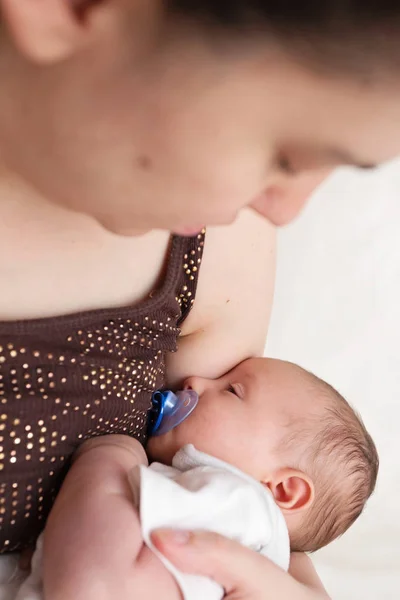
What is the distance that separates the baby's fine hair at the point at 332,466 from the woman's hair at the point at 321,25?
0.56 meters

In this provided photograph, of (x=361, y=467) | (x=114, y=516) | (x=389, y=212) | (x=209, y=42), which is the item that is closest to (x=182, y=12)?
(x=209, y=42)

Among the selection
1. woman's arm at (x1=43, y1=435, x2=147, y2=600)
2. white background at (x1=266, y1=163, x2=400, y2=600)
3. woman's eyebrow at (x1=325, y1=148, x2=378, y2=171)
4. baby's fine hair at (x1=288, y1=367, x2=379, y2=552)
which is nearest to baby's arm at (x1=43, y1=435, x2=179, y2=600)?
woman's arm at (x1=43, y1=435, x2=147, y2=600)

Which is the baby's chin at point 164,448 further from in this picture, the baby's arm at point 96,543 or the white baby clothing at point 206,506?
the baby's arm at point 96,543

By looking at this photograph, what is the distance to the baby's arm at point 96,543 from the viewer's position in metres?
0.62

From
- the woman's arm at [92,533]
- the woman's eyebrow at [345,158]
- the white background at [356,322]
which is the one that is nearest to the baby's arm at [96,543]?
the woman's arm at [92,533]

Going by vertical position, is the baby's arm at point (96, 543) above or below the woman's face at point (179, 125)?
below

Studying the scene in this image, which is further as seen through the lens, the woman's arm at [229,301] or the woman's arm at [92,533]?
the woman's arm at [229,301]

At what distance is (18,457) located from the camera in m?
0.66

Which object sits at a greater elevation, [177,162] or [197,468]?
[177,162]

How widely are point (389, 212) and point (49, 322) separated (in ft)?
2.32

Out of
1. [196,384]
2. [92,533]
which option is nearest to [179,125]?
[92,533]

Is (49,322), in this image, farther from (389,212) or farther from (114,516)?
(389,212)

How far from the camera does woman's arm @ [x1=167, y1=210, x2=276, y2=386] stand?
84cm

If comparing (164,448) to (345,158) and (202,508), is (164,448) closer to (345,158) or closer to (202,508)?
(202,508)
